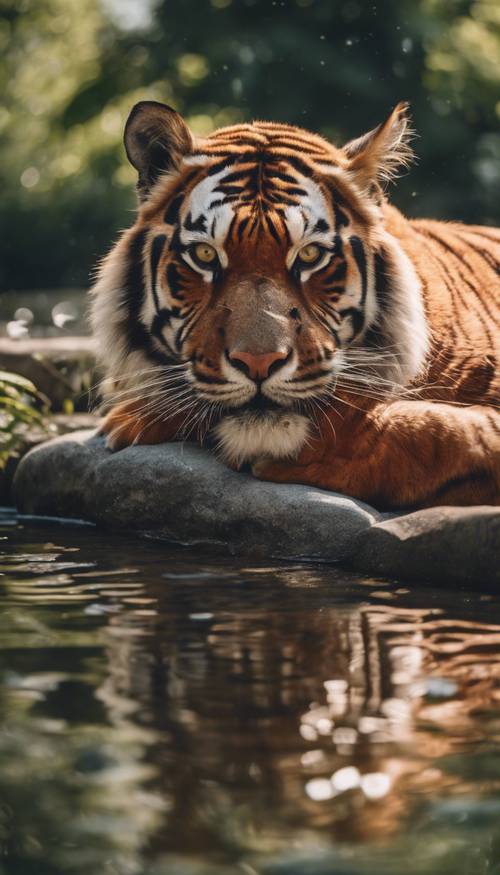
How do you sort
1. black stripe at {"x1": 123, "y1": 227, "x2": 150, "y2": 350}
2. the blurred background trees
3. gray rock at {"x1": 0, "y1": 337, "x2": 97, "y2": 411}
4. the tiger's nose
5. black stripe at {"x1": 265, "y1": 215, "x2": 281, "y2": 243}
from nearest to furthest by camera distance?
1. the tiger's nose
2. black stripe at {"x1": 265, "y1": 215, "x2": 281, "y2": 243}
3. black stripe at {"x1": 123, "y1": 227, "x2": 150, "y2": 350}
4. gray rock at {"x1": 0, "y1": 337, "x2": 97, "y2": 411}
5. the blurred background trees

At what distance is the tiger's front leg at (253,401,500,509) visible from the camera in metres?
4.87

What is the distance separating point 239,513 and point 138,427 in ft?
2.22

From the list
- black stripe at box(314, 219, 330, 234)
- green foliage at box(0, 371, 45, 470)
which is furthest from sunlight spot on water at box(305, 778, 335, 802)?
green foliage at box(0, 371, 45, 470)

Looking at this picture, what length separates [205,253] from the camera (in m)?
5.08

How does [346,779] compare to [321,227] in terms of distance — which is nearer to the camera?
[346,779]

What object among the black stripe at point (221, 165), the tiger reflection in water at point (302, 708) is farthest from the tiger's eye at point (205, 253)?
the tiger reflection in water at point (302, 708)

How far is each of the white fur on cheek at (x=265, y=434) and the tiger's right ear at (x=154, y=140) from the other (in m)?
1.10

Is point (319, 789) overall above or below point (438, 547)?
below

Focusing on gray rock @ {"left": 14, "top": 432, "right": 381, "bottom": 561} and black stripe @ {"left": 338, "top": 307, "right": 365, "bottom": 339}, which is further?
black stripe @ {"left": 338, "top": 307, "right": 365, "bottom": 339}

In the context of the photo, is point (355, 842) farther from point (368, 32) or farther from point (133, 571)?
point (368, 32)

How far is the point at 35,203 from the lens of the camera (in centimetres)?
3033

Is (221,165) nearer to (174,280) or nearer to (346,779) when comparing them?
(174,280)

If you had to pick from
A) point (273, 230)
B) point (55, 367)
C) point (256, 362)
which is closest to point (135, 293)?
point (273, 230)

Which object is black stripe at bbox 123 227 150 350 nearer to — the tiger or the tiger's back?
the tiger
